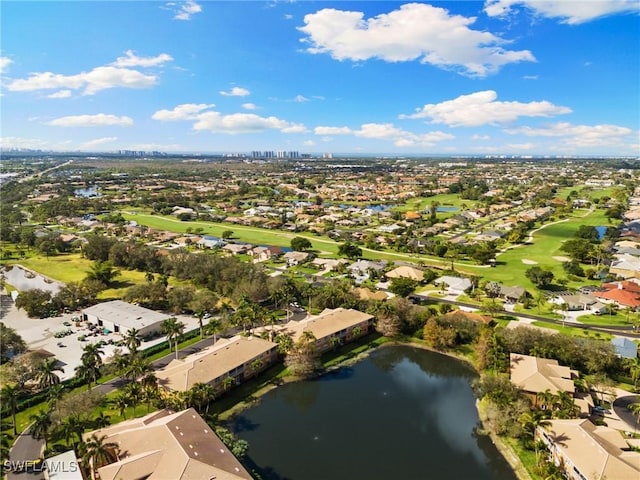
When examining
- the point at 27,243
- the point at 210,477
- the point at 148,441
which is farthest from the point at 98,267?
the point at 210,477

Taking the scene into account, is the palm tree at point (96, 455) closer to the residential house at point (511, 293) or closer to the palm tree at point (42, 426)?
the palm tree at point (42, 426)

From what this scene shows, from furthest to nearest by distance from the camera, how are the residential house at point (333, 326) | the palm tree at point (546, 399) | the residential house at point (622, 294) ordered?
the residential house at point (622, 294)
the residential house at point (333, 326)
the palm tree at point (546, 399)

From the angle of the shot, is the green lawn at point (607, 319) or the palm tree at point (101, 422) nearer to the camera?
the palm tree at point (101, 422)

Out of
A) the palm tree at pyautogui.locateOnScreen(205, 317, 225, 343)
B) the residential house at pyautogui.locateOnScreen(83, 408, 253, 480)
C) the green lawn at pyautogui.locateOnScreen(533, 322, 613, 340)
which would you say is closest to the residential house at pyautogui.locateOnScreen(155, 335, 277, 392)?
the palm tree at pyautogui.locateOnScreen(205, 317, 225, 343)

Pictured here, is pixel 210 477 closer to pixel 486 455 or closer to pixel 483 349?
pixel 486 455

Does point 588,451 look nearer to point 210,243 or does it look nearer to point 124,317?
point 124,317

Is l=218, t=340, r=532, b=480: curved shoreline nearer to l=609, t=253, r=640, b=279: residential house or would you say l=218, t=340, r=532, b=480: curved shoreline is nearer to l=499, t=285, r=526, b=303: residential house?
l=499, t=285, r=526, b=303: residential house

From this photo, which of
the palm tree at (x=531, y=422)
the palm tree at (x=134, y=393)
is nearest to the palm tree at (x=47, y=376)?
the palm tree at (x=134, y=393)
